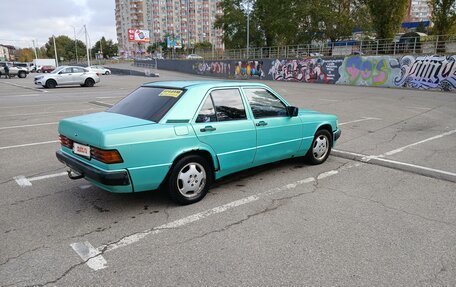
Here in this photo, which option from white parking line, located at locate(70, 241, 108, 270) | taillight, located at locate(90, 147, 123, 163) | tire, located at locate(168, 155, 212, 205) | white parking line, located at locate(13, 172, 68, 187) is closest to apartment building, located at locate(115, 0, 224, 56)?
white parking line, located at locate(13, 172, 68, 187)

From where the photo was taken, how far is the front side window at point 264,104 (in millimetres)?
4934

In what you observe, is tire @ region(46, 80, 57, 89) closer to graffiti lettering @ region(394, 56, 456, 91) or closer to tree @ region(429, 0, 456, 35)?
graffiti lettering @ region(394, 56, 456, 91)

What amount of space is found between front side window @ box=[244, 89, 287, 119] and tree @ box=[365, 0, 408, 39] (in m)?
30.4

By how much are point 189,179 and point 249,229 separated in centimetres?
98

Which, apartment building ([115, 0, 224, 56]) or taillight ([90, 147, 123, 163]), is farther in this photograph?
apartment building ([115, 0, 224, 56])

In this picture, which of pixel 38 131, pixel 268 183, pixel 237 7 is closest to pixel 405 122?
pixel 268 183

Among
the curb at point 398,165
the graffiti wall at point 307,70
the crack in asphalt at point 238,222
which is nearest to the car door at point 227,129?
the crack in asphalt at point 238,222

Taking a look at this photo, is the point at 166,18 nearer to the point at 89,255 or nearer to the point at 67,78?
the point at 67,78

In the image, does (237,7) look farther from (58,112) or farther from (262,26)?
(58,112)

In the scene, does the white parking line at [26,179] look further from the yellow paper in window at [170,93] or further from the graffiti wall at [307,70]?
the graffiti wall at [307,70]

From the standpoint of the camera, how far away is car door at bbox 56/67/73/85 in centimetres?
2450

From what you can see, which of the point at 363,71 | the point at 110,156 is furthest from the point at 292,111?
the point at 363,71

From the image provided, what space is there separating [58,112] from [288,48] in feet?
98.1

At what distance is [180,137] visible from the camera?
4.00m
